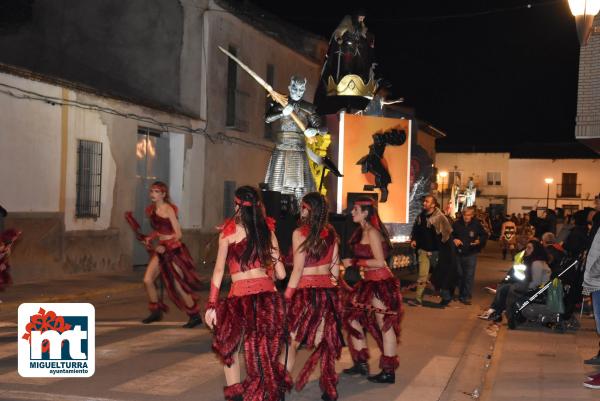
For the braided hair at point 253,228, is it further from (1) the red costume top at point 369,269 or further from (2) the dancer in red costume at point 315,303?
(1) the red costume top at point 369,269

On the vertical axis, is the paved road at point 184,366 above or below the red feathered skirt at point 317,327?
below

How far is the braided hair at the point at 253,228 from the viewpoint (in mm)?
6168

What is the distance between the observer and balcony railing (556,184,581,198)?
66188 millimetres

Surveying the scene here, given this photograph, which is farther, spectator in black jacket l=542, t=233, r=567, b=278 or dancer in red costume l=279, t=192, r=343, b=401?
spectator in black jacket l=542, t=233, r=567, b=278

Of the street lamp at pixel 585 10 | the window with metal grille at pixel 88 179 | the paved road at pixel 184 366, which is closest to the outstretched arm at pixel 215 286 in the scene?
the paved road at pixel 184 366

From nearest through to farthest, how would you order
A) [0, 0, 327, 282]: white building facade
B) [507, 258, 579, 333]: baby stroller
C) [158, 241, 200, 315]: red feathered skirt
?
[158, 241, 200, 315]: red feathered skirt
[507, 258, 579, 333]: baby stroller
[0, 0, 327, 282]: white building facade

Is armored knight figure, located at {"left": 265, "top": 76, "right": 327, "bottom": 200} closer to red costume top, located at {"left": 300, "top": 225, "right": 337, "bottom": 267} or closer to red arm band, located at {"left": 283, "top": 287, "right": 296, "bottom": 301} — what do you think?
red costume top, located at {"left": 300, "top": 225, "right": 337, "bottom": 267}

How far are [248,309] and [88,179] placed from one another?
12.4 meters

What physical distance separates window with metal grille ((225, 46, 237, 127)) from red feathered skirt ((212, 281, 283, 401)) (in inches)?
738

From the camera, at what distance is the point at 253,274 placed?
20.4 ft

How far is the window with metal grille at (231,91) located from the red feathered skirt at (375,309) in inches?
674

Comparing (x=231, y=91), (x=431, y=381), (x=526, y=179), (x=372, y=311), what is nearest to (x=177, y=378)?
(x=372, y=311)

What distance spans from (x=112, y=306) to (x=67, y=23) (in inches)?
444

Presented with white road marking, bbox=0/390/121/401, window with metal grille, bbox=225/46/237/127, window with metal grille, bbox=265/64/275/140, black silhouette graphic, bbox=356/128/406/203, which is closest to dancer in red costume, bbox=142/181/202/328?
white road marking, bbox=0/390/121/401
